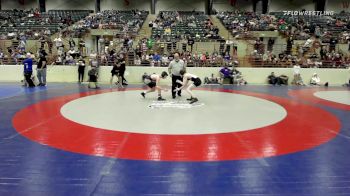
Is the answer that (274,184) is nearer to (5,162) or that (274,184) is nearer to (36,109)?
(5,162)

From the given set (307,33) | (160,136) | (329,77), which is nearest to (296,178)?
(160,136)

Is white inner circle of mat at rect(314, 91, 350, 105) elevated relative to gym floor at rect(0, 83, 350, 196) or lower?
elevated

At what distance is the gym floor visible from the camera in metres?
3.89

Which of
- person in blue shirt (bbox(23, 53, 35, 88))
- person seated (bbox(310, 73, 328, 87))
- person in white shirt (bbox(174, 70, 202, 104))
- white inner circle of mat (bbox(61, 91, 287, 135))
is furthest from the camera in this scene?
person seated (bbox(310, 73, 328, 87))

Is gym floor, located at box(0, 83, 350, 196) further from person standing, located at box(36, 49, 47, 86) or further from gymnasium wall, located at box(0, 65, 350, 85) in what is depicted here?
gymnasium wall, located at box(0, 65, 350, 85)

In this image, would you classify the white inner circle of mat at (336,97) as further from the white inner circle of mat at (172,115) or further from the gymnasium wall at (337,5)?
the gymnasium wall at (337,5)

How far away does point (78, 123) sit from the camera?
22.4 feet

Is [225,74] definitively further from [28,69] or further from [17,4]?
[17,4]

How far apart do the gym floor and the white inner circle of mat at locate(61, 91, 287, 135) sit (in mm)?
24

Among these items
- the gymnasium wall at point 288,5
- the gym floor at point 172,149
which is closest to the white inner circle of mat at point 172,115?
the gym floor at point 172,149

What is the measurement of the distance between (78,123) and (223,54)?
492 inches

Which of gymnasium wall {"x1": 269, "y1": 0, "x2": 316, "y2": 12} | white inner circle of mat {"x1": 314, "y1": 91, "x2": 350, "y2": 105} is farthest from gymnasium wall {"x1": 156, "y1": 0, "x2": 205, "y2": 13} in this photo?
white inner circle of mat {"x1": 314, "y1": 91, "x2": 350, "y2": 105}

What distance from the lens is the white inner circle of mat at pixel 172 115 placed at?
6516 millimetres

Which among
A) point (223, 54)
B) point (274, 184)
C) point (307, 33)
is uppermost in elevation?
point (307, 33)
